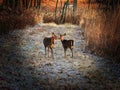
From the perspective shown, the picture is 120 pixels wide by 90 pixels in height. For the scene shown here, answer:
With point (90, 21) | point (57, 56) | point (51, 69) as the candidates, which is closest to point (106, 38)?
point (57, 56)

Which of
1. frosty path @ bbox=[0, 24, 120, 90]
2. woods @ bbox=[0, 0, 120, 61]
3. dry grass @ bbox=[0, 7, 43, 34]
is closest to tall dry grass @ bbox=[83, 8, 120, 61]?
woods @ bbox=[0, 0, 120, 61]

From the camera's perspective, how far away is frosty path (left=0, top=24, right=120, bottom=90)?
29.7ft

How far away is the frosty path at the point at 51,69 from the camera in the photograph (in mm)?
9047

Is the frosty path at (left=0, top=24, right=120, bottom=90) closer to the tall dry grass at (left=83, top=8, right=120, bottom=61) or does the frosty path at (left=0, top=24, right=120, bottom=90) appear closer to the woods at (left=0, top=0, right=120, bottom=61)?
the tall dry grass at (left=83, top=8, right=120, bottom=61)

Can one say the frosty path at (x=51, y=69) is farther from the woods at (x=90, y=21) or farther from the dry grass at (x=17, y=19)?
the dry grass at (x=17, y=19)

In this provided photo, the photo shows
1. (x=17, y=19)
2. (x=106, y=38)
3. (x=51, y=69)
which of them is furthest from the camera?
(x=17, y=19)

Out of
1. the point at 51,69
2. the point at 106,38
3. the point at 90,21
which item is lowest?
the point at 51,69

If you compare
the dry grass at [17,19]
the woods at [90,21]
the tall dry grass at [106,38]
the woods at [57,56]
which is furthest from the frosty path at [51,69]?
the dry grass at [17,19]

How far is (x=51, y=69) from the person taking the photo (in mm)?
10445

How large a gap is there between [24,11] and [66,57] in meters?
7.79

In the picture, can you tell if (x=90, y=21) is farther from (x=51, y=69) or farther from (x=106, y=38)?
(x=51, y=69)

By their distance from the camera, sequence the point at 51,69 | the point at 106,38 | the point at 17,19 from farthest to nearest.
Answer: the point at 17,19
the point at 106,38
the point at 51,69

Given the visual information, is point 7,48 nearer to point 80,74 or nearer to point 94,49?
point 94,49

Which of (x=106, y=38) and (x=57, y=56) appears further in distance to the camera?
(x=106, y=38)
